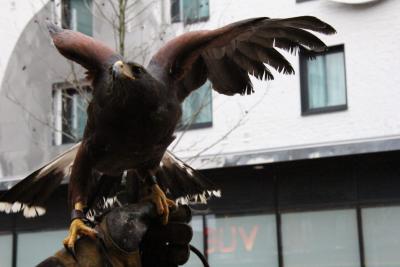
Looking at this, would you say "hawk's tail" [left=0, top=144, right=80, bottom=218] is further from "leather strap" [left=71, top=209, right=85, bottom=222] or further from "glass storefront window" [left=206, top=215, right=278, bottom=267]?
"glass storefront window" [left=206, top=215, right=278, bottom=267]

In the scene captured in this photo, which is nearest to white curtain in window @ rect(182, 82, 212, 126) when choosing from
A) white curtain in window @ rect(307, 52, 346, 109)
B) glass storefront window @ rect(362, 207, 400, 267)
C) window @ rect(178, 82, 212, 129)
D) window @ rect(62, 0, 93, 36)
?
window @ rect(178, 82, 212, 129)

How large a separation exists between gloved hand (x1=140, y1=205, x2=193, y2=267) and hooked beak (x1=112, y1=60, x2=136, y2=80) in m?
0.98

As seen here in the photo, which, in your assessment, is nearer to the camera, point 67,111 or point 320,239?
point 320,239

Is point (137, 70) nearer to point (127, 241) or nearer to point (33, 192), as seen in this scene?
point (127, 241)

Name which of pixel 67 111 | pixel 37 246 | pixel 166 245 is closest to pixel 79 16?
pixel 67 111

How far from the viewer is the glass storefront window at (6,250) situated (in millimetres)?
15433

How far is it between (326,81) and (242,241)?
322 cm

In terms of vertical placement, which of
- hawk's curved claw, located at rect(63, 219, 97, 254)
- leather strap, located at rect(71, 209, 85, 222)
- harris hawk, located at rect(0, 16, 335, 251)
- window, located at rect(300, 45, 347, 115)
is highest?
window, located at rect(300, 45, 347, 115)

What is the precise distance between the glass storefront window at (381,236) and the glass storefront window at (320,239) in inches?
7.9

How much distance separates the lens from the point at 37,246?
15.2 m

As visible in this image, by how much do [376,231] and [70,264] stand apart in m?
9.10

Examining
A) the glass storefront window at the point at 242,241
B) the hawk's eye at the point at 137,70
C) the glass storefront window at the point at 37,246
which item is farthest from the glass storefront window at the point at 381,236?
the hawk's eye at the point at 137,70

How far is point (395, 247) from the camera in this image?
12297mm

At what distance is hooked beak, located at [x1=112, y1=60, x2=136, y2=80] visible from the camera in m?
4.05
